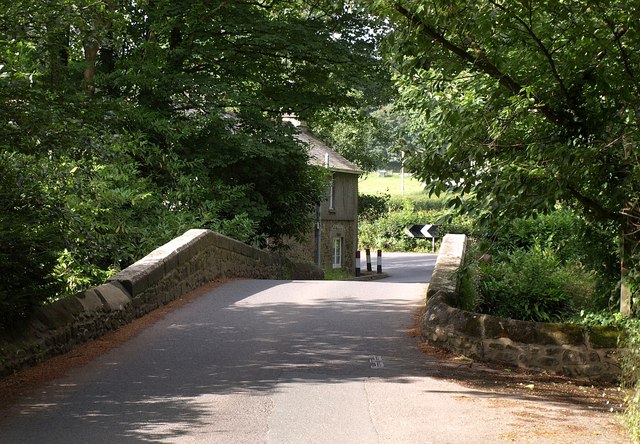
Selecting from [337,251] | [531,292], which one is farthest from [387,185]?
[531,292]

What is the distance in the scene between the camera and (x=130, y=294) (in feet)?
41.4

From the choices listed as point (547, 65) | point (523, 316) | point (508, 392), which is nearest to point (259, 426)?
point (508, 392)

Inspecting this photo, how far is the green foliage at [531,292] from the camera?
14.2m

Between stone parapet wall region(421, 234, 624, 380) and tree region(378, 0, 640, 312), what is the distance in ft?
3.24

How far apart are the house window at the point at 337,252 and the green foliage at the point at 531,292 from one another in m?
28.5

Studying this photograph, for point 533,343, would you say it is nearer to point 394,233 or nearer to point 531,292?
point 531,292

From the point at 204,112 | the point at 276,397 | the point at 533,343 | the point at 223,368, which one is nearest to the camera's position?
the point at 276,397

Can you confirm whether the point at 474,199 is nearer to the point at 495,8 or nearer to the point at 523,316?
the point at 495,8

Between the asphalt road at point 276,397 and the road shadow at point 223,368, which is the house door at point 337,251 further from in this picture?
the asphalt road at point 276,397

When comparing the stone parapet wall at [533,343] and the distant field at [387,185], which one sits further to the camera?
the distant field at [387,185]

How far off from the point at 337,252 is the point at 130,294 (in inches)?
1266

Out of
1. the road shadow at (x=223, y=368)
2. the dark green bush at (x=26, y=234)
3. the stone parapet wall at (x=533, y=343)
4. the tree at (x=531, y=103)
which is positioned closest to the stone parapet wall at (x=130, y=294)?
the dark green bush at (x=26, y=234)

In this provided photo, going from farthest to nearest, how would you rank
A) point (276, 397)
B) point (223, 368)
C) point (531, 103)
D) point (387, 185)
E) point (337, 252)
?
point (387, 185) < point (337, 252) < point (223, 368) < point (531, 103) < point (276, 397)

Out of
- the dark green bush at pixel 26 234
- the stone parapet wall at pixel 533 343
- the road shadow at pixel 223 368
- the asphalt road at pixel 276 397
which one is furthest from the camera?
the stone parapet wall at pixel 533 343
